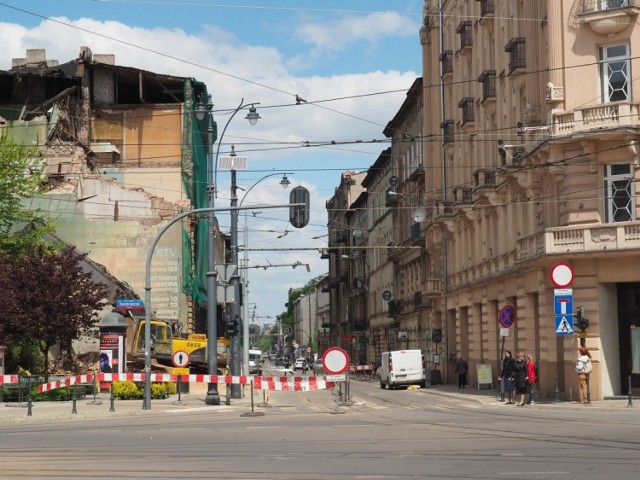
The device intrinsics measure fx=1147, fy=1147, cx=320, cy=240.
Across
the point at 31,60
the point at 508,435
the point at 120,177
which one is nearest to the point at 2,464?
the point at 508,435

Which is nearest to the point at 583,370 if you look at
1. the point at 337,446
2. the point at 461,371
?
the point at 337,446

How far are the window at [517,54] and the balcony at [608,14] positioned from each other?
5.19 m

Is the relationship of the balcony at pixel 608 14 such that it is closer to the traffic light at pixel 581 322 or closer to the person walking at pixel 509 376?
the traffic light at pixel 581 322

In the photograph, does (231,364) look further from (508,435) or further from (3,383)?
(508,435)

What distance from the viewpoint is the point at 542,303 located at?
135ft

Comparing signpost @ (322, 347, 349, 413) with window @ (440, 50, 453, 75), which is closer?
signpost @ (322, 347, 349, 413)

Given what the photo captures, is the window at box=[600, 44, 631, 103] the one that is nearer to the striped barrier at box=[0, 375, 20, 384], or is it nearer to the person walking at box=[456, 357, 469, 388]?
the person walking at box=[456, 357, 469, 388]

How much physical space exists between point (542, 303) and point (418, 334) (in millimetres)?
35631

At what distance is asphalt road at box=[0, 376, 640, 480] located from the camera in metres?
15.3

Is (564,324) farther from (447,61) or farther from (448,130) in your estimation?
(447,61)

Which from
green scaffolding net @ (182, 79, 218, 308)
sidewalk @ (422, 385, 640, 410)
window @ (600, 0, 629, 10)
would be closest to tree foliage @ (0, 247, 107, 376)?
sidewalk @ (422, 385, 640, 410)

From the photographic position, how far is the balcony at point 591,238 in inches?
1431

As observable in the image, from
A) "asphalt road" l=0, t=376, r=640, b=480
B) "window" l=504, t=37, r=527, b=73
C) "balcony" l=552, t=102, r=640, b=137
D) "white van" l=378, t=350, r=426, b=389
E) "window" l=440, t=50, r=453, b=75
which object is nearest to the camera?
"asphalt road" l=0, t=376, r=640, b=480

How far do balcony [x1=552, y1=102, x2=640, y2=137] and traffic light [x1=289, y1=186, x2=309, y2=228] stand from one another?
29.4 feet
